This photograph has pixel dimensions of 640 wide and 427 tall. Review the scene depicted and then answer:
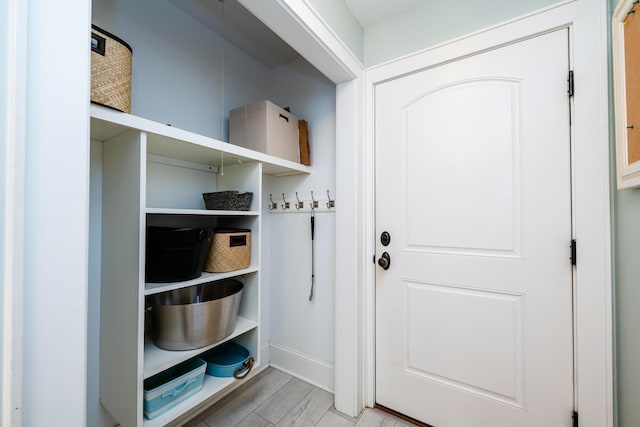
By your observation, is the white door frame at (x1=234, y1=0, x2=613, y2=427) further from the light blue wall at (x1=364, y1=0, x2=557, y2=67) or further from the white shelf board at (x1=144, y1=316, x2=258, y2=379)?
the white shelf board at (x1=144, y1=316, x2=258, y2=379)

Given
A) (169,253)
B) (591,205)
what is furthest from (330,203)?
(591,205)

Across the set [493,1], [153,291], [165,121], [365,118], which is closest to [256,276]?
[153,291]

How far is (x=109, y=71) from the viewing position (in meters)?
0.92

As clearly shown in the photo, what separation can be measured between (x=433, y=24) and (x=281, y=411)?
7.71ft

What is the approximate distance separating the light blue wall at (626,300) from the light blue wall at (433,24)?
1.27 ft

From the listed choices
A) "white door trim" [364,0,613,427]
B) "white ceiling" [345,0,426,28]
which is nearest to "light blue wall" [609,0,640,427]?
"white door trim" [364,0,613,427]

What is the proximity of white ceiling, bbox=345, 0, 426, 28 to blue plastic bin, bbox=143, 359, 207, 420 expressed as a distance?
2.11 meters

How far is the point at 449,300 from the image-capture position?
4.52ft

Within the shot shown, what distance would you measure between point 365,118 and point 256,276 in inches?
44.9

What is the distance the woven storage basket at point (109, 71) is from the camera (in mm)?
881

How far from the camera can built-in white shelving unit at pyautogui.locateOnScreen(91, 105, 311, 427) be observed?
100 centimetres

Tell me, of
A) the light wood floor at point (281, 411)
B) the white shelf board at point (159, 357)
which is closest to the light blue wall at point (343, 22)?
the white shelf board at point (159, 357)

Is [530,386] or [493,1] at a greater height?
[493,1]

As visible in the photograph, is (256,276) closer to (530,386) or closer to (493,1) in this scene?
(530,386)
